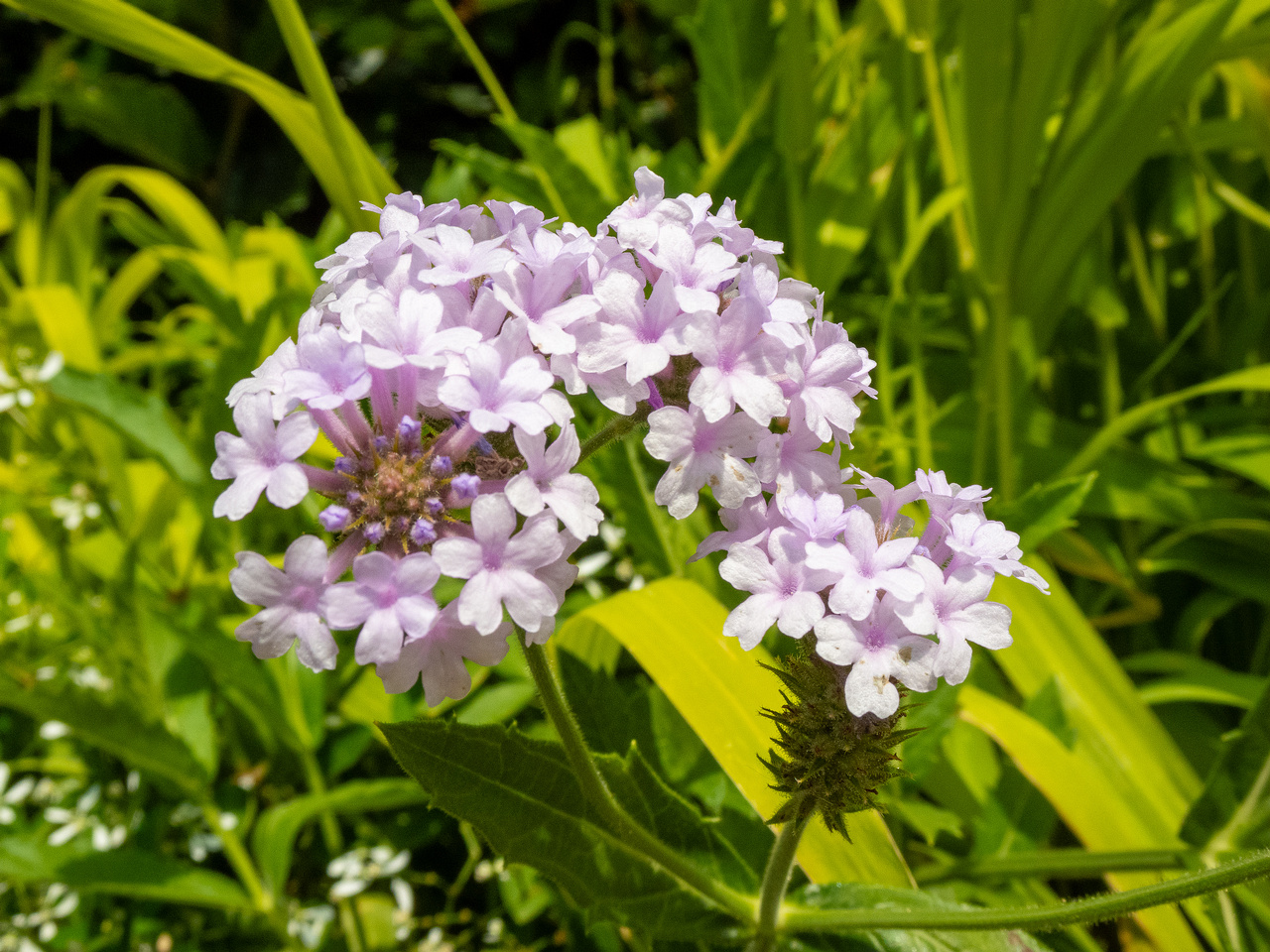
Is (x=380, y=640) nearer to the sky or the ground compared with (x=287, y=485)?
nearer to the ground

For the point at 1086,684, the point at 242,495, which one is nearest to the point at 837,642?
the point at 242,495

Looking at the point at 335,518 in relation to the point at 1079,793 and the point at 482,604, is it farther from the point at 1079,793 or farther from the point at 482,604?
the point at 1079,793

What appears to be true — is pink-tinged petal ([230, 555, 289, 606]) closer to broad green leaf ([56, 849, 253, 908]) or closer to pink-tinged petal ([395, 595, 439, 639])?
pink-tinged petal ([395, 595, 439, 639])

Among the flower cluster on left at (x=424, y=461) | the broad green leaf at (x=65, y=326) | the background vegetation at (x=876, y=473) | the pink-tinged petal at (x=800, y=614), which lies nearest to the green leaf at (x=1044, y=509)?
the background vegetation at (x=876, y=473)

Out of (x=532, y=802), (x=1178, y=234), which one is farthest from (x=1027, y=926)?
(x=1178, y=234)

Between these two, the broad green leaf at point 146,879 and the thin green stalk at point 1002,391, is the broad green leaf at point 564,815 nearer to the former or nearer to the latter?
the broad green leaf at point 146,879

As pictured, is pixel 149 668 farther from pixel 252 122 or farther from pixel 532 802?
pixel 252 122
